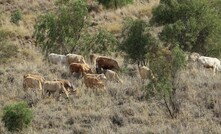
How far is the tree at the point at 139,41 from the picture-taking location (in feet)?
43.7

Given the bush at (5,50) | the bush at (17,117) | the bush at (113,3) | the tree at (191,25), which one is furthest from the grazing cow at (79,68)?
the bush at (113,3)

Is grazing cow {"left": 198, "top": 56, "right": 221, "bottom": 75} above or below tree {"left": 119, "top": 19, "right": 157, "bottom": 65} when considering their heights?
below

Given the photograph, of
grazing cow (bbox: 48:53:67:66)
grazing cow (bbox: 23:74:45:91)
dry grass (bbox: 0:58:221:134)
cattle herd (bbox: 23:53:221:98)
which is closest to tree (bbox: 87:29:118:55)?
cattle herd (bbox: 23:53:221:98)

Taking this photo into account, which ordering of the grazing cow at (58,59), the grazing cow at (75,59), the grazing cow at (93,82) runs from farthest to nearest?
the grazing cow at (58,59) → the grazing cow at (75,59) → the grazing cow at (93,82)

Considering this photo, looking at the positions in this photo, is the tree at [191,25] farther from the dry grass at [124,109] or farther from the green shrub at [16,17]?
the green shrub at [16,17]

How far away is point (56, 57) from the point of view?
525 inches

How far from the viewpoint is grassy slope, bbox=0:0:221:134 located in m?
8.37

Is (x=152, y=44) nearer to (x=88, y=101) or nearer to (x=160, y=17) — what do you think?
(x=160, y=17)

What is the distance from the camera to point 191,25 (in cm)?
1368

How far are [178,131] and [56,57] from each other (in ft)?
Answer: 19.8

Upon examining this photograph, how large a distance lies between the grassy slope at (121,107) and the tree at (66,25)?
328 centimetres

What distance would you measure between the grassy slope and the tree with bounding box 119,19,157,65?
1530mm

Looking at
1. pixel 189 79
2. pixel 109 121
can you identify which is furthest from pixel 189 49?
pixel 109 121

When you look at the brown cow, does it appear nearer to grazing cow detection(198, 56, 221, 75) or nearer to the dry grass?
the dry grass
